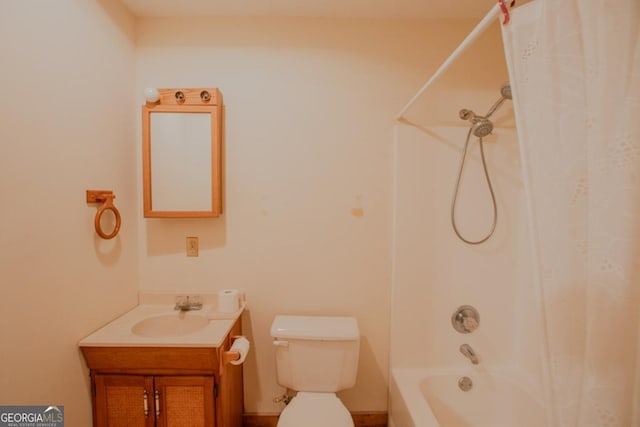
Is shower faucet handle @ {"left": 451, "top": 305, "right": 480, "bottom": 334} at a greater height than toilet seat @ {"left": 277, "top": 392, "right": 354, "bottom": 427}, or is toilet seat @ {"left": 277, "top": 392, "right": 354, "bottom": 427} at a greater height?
shower faucet handle @ {"left": 451, "top": 305, "right": 480, "bottom": 334}

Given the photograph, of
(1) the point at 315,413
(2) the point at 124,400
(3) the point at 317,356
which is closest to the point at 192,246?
(2) the point at 124,400

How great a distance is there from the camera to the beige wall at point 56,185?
951 mm

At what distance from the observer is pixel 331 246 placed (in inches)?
65.6

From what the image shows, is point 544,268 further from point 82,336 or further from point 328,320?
point 82,336

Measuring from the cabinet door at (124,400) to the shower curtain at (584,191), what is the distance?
1489mm

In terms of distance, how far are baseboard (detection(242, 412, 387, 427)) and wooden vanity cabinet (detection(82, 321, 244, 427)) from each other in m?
0.51

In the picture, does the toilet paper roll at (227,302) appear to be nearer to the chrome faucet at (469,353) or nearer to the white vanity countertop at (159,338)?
the white vanity countertop at (159,338)

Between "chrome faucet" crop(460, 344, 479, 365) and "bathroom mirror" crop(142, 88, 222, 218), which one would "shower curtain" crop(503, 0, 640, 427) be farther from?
"bathroom mirror" crop(142, 88, 222, 218)

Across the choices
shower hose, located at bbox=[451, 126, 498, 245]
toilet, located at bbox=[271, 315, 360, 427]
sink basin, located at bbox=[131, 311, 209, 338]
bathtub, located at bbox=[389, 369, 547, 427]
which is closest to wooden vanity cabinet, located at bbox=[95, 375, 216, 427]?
sink basin, located at bbox=[131, 311, 209, 338]

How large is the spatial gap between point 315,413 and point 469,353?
0.90 metres

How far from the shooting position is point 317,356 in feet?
4.78

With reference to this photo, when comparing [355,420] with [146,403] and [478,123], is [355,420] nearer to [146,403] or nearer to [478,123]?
[146,403]

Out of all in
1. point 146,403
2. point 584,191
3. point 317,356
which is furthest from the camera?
point 317,356

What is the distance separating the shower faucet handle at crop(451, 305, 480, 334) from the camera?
1.60 metres
